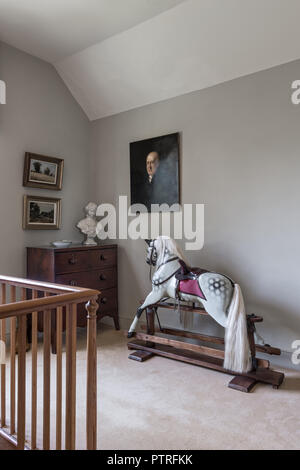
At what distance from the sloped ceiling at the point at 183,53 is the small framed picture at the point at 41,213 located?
1.33 m

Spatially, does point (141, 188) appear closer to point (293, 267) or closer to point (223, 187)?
point (223, 187)

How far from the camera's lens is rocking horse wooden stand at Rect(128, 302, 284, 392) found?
247cm

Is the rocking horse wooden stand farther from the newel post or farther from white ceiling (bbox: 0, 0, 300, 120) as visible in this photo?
white ceiling (bbox: 0, 0, 300, 120)

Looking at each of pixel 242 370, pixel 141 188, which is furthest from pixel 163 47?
pixel 242 370

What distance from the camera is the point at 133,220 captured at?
3.79 m

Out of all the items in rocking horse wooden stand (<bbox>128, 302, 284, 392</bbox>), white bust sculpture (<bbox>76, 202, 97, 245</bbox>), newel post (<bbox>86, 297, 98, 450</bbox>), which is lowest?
rocking horse wooden stand (<bbox>128, 302, 284, 392</bbox>)

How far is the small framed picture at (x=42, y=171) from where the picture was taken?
137 inches

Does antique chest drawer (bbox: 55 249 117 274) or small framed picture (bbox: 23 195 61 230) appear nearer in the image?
antique chest drawer (bbox: 55 249 117 274)

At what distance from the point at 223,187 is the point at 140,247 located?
1.18 m

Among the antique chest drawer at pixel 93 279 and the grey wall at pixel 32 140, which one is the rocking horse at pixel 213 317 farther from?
the grey wall at pixel 32 140

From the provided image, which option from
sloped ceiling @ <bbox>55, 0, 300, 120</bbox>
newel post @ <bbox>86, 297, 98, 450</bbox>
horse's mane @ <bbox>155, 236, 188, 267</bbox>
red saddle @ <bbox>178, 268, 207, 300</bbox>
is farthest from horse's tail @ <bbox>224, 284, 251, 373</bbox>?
sloped ceiling @ <bbox>55, 0, 300, 120</bbox>

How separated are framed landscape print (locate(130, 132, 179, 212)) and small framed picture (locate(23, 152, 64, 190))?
33.3 inches

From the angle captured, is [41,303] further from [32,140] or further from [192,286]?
[32,140]

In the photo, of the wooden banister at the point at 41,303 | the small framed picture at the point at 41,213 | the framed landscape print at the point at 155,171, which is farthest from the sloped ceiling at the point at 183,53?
the wooden banister at the point at 41,303
